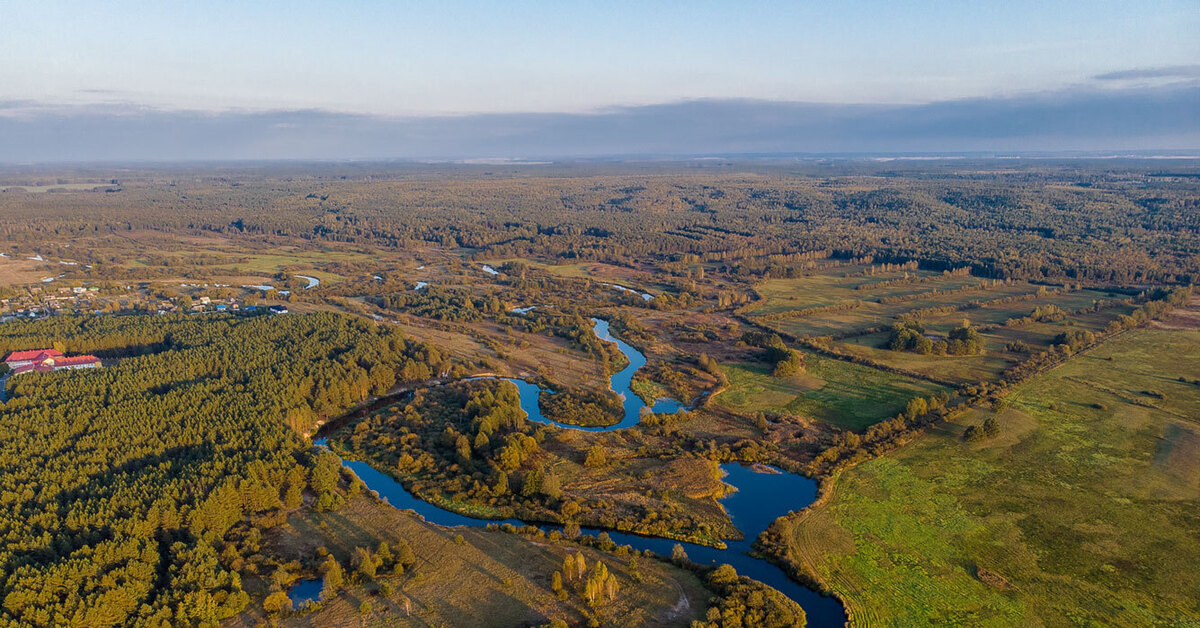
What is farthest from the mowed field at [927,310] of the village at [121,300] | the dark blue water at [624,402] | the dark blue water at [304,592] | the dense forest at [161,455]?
the village at [121,300]

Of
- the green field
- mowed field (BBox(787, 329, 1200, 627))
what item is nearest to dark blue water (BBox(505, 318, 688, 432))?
the green field

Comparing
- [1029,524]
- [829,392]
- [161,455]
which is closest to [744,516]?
[1029,524]

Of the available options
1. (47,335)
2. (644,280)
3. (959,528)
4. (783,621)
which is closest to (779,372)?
(959,528)

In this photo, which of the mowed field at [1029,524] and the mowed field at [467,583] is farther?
the mowed field at [1029,524]

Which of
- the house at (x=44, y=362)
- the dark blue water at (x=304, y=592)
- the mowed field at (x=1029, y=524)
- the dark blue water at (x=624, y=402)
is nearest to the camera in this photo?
the mowed field at (x=1029, y=524)

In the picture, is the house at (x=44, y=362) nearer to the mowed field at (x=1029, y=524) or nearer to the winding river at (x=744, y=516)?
the winding river at (x=744, y=516)

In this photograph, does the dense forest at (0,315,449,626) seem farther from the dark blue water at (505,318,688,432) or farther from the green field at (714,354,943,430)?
the green field at (714,354,943,430)
